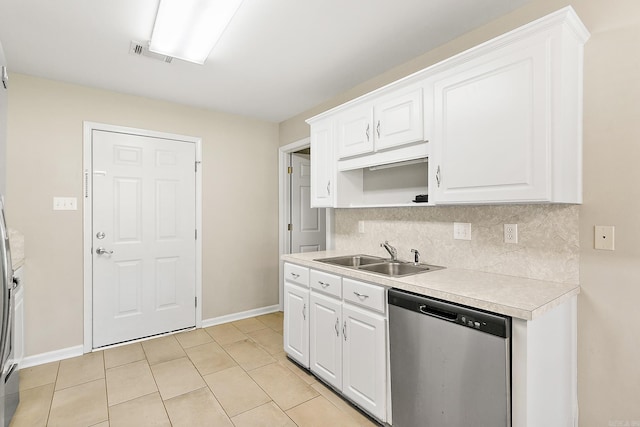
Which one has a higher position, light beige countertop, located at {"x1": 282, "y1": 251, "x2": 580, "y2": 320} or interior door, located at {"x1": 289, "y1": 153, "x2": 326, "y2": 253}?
interior door, located at {"x1": 289, "y1": 153, "x2": 326, "y2": 253}

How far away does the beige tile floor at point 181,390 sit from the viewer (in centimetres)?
200

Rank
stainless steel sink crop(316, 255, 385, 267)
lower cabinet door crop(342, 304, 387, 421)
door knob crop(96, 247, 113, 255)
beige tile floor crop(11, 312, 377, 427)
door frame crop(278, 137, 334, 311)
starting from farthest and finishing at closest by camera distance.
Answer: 1. door frame crop(278, 137, 334, 311)
2. door knob crop(96, 247, 113, 255)
3. stainless steel sink crop(316, 255, 385, 267)
4. beige tile floor crop(11, 312, 377, 427)
5. lower cabinet door crop(342, 304, 387, 421)

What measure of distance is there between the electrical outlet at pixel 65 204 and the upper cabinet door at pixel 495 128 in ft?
10.0

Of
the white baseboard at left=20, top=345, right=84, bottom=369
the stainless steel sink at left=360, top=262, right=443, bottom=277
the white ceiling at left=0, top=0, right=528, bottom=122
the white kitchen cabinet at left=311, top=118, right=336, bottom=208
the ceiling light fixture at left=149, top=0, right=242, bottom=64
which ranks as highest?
the white ceiling at left=0, top=0, right=528, bottom=122

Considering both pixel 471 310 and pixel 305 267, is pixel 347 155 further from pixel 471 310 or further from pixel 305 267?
pixel 471 310

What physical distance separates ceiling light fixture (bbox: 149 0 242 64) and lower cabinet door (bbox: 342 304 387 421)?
75.6 inches

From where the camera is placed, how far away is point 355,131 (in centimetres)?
252

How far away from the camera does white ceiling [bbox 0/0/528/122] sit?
187 centimetres

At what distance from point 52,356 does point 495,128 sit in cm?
382

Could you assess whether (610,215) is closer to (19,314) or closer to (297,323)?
(297,323)

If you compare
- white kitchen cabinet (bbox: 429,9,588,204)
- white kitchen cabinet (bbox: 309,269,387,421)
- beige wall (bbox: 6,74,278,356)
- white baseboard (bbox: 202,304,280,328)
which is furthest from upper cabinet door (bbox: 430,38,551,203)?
white baseboard (bbox: 202,304,280,328)

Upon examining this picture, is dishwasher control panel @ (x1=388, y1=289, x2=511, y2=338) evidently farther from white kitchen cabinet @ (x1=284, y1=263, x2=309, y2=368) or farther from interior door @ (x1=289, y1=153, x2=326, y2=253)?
interior door @ (x1=289, y1=153, x2=326, y2=253)

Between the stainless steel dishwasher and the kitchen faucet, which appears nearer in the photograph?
the stainless steel dishwasher

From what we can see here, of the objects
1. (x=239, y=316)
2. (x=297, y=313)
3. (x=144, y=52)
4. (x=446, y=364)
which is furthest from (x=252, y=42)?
(x=239, y=316)
